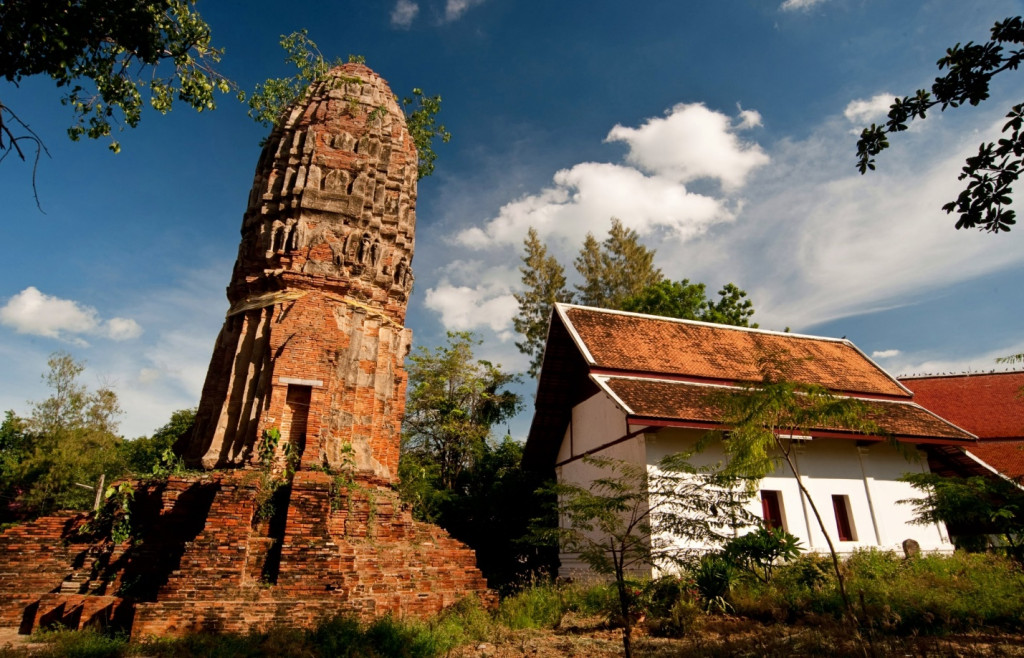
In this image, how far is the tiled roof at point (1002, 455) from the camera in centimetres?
1689

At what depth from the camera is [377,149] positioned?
538 inches

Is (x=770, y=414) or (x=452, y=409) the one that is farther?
(x=452, y=409)

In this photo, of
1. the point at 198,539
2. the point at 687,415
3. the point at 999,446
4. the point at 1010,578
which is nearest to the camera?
the point at 198,539

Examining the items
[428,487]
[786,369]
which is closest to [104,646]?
[786,369]

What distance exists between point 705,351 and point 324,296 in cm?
1087

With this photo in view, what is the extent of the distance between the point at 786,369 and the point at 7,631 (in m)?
11.8

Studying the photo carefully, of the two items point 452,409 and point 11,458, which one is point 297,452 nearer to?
point 452,409

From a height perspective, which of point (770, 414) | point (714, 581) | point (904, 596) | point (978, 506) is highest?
point (770, 414)

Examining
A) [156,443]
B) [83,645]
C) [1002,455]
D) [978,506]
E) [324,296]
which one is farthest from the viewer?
[156,443]

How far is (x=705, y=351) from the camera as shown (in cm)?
1691

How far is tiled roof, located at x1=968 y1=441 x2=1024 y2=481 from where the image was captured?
1689cm

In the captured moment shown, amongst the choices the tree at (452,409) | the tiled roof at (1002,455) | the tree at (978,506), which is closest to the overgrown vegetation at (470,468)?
the tree at (452,409)

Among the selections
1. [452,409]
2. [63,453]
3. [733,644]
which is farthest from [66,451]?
[733,644]

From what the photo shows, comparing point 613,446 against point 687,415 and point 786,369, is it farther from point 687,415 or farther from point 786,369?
point 786,369
